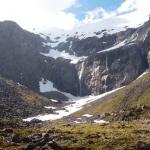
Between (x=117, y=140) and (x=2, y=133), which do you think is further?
(x=2, y=133)

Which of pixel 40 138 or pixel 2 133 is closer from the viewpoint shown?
pixel 40 138

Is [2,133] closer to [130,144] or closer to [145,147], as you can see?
[130,144]

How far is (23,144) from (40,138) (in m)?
4.27

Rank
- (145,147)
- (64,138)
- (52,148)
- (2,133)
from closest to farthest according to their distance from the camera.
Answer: (145,147)
(52,148)
(64,138)
(2,133)

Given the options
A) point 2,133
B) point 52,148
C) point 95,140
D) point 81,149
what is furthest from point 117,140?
point 2,133

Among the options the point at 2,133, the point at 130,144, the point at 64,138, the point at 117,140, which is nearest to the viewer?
the point at 130,144

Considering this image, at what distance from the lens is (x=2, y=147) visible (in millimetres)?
80375

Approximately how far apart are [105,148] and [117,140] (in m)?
9.35

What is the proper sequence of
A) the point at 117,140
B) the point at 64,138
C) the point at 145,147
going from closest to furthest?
the point at 145,147
the point at 117,140
the point at 64,138

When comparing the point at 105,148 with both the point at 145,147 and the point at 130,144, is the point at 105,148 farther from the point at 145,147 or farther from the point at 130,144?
the point at 145,147

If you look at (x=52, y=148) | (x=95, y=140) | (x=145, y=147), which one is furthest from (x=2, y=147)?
(x=145, y=147)

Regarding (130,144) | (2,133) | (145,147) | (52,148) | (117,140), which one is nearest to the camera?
(145,147)

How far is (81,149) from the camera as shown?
76.8m

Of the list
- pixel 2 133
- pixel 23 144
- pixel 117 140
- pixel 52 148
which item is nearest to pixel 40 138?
pixel 23 144
